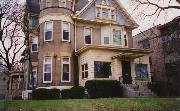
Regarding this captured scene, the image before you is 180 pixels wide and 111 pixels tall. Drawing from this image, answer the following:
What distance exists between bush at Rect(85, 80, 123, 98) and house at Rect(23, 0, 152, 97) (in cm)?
193

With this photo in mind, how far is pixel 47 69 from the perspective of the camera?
28875 millimetres

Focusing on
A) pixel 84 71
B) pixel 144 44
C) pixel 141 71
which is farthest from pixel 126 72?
pixel 144 44

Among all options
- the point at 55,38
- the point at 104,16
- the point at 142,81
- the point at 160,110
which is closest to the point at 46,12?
the point at 55,38

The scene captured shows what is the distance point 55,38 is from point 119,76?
26.6 ft

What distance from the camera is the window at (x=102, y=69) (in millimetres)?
27312

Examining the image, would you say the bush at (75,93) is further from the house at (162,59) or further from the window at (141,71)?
the house at (162,59)

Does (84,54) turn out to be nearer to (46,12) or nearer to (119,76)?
(119,76)

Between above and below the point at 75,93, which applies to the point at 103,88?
above

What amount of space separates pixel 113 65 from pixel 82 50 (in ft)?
12.2

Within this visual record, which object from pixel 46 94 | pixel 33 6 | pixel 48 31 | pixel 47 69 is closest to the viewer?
pixel 46 94

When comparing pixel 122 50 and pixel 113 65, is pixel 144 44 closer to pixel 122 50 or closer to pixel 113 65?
pixel 122 50

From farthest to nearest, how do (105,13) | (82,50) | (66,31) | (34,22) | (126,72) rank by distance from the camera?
1. (34,22)
2. (105,13)
3. (66,31)
4. (126,72)
5. (82,50)

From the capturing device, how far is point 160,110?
15672 millimetres

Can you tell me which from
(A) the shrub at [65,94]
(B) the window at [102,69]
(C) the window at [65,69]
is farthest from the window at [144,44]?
(A) the shrub at [65,94]
